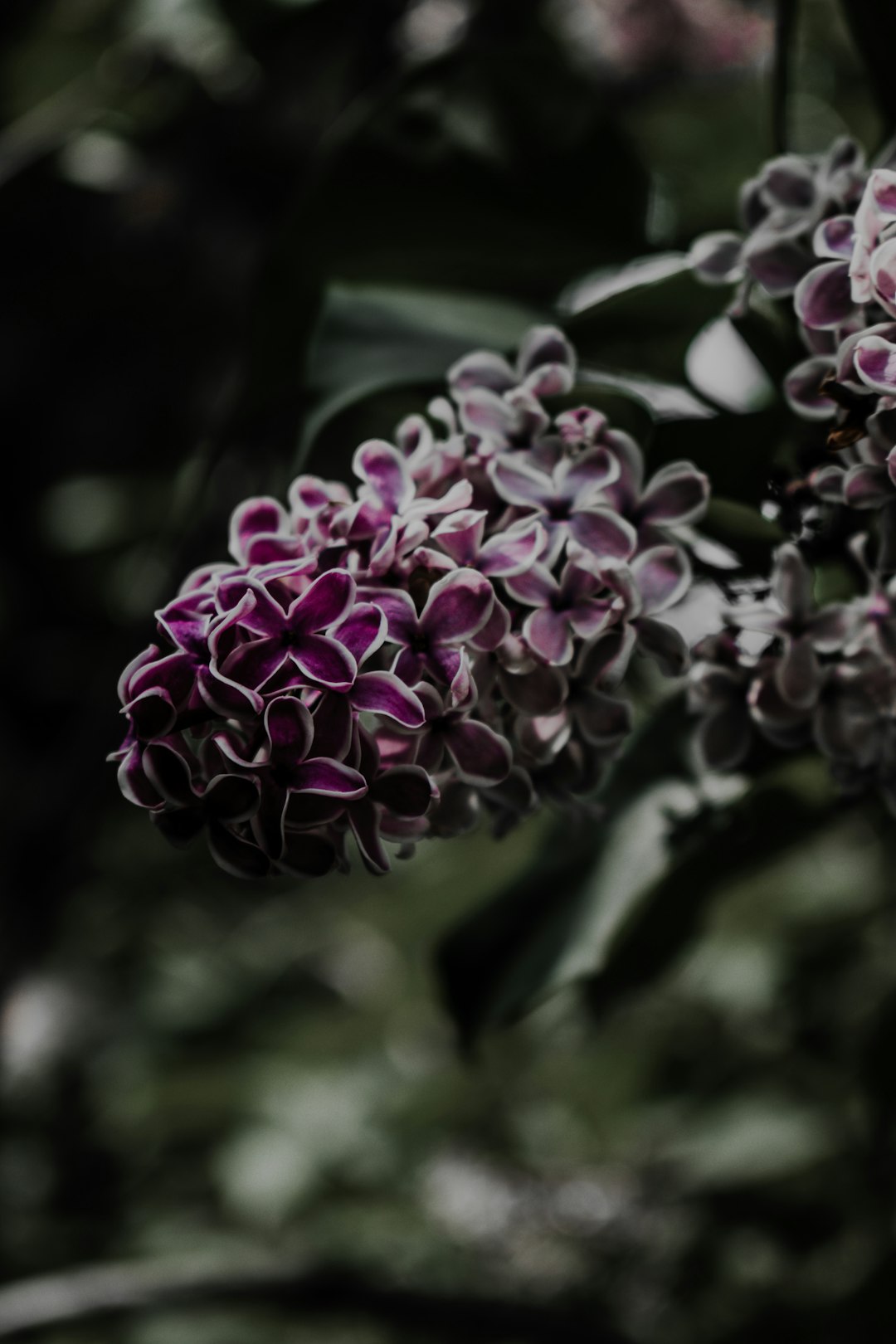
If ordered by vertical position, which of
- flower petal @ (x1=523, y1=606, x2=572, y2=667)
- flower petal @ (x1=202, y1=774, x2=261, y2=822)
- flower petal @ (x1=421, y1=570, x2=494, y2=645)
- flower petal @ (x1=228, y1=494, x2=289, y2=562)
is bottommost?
flower petal @ (x1=523, y1=606, x2=572, y2=667)

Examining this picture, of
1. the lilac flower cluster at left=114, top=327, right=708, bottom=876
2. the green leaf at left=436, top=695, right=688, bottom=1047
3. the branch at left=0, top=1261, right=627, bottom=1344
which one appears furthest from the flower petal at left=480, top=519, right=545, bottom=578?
the branch at left=0, top=1261, right=627, bottom=1344

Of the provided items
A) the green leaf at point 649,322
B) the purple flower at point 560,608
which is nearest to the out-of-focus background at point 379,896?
the green leaf at point 649,322

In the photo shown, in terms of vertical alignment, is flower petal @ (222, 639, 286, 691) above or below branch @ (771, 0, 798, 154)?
above

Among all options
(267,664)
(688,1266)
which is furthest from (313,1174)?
(267,664)

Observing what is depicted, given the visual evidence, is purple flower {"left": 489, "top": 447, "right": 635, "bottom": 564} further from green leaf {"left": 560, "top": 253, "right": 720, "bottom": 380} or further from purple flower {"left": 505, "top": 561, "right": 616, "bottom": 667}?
green leaf {"left": 560, "top": 253, "right": 720, "bottom": 380}

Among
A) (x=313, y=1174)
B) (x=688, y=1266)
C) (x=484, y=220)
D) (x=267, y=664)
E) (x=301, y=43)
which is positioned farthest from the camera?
(x=313, y=1174)

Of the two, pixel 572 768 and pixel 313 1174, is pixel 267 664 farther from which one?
pixel 313 1174
